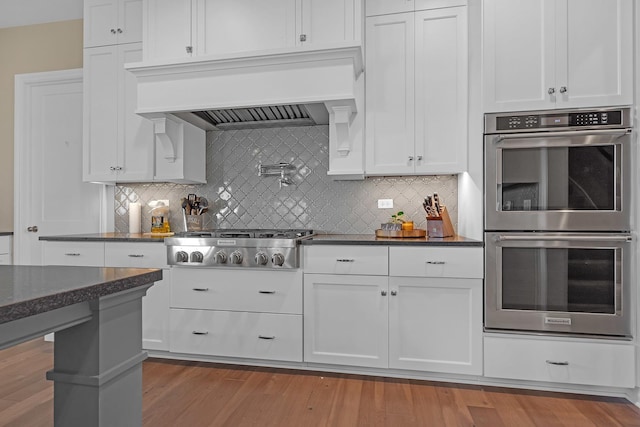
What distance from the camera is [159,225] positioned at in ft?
10.8

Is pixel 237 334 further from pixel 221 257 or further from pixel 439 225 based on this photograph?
pixel 439 225

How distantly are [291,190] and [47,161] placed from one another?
7.99ft

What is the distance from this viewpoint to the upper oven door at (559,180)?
2.18 m

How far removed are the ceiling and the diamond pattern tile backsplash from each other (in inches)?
68.8

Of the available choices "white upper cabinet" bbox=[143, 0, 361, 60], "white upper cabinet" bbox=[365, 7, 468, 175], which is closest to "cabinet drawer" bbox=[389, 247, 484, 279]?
"white upper cabinet" bbox=[365, 7, 468, 175]

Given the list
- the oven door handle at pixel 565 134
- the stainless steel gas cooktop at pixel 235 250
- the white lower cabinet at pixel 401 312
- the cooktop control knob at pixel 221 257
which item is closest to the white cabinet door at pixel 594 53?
the oven door handle at pixel 565 134

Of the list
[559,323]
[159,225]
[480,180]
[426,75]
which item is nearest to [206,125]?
[159,225]

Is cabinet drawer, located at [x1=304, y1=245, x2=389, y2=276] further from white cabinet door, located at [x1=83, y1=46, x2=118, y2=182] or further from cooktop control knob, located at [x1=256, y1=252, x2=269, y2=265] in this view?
white cabinet door, located at [x1=83, y1=46, x2=118, y2=182]

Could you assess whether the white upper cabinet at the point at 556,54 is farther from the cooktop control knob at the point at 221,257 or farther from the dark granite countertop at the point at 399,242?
the cooktop control knob at the point at 221,257

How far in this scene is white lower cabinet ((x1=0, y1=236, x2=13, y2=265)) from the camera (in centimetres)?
362

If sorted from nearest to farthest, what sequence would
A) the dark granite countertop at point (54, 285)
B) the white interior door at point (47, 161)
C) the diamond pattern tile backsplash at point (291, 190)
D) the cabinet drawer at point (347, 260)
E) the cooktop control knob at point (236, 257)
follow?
the dark granite countertop at point (54, 285) < the cabinet drawer at point (347, 260) < the cooktop control knob at point (236, 257) < the diamond pattern tile backsplash at point (291, 190) < the white interior door at point (47, 161)

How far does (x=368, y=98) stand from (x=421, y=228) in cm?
107

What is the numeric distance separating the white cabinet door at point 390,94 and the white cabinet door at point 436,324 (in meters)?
0.84

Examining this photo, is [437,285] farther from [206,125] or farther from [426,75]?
[206,125]
